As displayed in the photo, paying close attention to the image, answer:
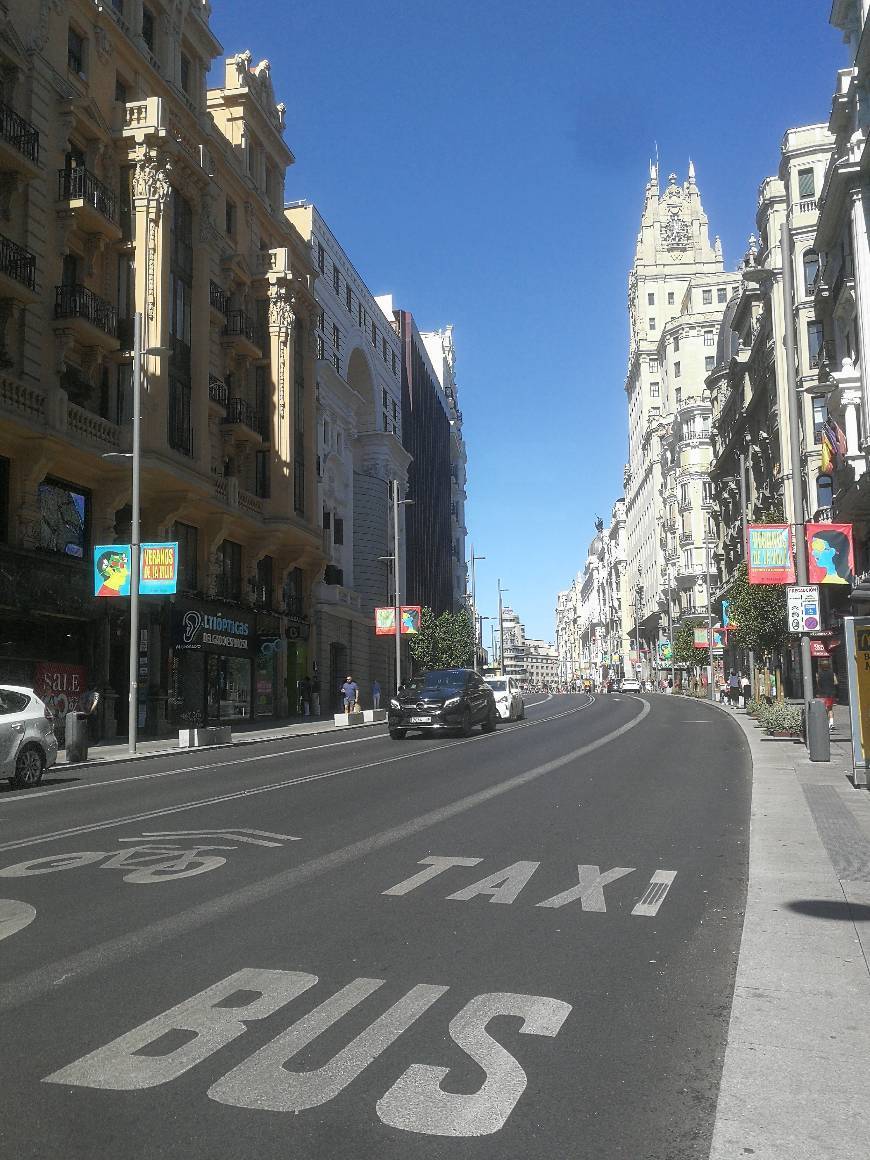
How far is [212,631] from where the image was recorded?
107ft

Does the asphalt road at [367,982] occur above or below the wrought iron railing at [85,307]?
below

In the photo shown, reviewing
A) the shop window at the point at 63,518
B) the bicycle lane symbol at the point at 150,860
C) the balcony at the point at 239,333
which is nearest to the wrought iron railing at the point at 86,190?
the shop window at the point at 63,518

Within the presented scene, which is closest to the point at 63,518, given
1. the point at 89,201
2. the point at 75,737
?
the point at 75,737

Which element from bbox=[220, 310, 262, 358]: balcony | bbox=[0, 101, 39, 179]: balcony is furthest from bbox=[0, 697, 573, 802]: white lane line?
bbox=[220, 310, 262, 358]: balcony

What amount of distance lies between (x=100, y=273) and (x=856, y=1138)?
97.6 feet

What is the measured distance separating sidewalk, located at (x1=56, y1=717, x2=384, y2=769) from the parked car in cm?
347

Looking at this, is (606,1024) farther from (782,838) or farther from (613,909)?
(782,838)

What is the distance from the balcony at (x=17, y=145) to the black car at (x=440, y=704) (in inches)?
648

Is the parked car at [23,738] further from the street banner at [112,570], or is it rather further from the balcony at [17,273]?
the balcony at [17,273]

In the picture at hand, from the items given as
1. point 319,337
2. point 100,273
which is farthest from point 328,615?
point 100,273

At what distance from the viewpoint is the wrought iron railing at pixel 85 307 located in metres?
25.8

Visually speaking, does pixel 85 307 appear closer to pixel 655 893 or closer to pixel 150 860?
pixel 150 860

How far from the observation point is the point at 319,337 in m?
47.4

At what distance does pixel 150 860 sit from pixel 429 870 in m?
2.41
